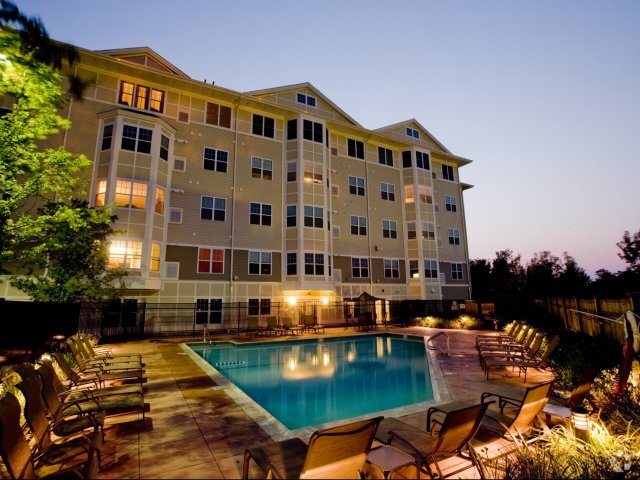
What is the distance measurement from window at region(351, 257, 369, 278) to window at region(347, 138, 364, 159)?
9.64 m

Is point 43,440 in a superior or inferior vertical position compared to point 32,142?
inferior

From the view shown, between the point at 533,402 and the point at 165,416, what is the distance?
590 centimetres

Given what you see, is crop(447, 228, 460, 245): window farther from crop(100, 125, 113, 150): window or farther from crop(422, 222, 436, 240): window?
crop(100, 125, 113, 150): window

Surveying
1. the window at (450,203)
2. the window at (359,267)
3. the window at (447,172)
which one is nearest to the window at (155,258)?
the window at (359,267)

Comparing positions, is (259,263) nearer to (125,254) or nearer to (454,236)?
(125,254)

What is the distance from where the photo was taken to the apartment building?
20297 mm

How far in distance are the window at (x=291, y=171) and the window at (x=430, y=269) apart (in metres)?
14.6

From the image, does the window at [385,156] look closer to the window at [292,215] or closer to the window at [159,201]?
the window at [292,215]

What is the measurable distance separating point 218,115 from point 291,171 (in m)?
6.76

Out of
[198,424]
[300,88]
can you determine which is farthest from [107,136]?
[198,424]

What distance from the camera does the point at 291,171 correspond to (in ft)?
86.2

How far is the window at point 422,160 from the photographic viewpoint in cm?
3294

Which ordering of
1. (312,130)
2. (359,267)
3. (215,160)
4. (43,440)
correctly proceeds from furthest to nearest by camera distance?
(359,267)
(312,130)
(215,160)
(43,440)

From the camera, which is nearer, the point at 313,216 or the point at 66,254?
the point at 66,254
